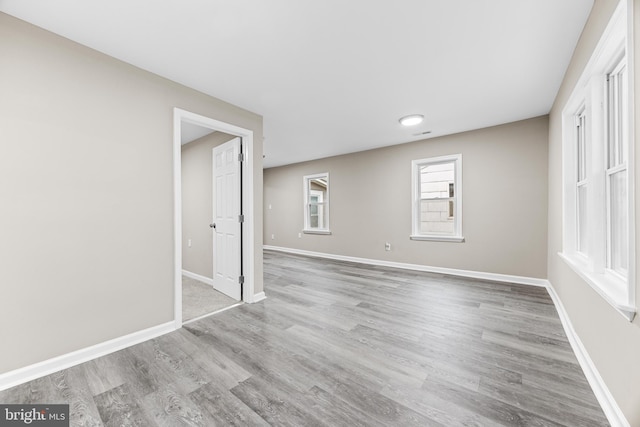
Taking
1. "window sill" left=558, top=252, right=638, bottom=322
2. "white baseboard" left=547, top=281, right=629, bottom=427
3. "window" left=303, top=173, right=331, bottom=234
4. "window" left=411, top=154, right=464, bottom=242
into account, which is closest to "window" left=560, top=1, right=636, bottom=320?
"window sill" left=558, top=252, right=638, bottom=322

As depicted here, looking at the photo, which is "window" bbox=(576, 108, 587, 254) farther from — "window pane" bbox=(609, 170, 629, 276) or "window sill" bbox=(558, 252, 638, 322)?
"window pane" bbox=(609, 170, 629, 276)

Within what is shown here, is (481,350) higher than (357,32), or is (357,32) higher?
(357,32)

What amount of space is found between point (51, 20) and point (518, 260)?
571 centimetres

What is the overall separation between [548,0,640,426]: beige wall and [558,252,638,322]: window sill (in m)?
0.05

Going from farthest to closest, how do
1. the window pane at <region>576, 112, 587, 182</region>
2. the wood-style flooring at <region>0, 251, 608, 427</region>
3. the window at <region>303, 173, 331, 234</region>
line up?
the window at <region>303, 173, 331, 234</region> → the window pane at <region>576, 112, 587, 182</region> → the wood-style flooring at <region>0, 251, 608, 427</region>

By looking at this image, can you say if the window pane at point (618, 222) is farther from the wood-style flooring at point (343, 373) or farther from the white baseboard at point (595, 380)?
the wood-style flooring at point (343, 373)

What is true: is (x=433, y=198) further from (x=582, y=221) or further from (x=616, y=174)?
(x=616, y=174)

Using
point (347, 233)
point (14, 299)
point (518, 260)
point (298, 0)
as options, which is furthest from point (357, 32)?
point (347, 233)

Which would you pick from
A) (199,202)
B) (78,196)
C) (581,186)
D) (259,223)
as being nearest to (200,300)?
(259,223)

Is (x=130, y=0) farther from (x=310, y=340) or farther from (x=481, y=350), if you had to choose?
(x=481, y=350)

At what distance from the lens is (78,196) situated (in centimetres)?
201

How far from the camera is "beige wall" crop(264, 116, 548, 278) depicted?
153 inches

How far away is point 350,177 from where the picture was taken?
5.97 meters

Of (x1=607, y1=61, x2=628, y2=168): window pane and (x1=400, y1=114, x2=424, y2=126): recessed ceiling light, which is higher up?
(x1=400, y1=114, x2=424, y2=126): recessed ceiling light
